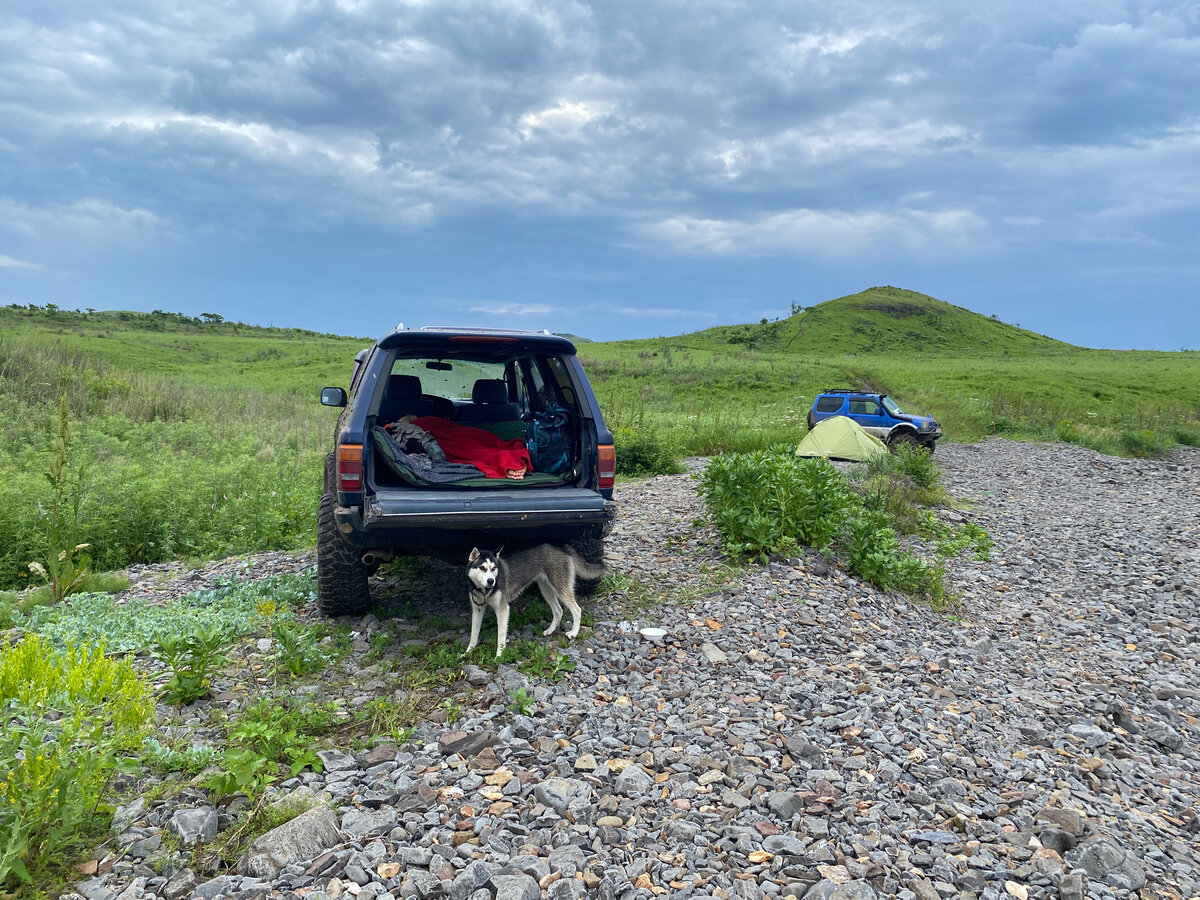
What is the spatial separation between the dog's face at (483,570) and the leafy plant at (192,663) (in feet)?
5.56

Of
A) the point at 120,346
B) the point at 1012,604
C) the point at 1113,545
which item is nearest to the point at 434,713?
the point at 1012,604

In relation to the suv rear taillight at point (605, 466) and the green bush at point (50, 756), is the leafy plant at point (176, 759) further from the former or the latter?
the suv rear taillight at point (605, 466)

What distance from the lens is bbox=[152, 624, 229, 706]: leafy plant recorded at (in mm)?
4508

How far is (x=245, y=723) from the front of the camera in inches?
157

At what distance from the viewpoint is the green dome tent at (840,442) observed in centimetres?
1695

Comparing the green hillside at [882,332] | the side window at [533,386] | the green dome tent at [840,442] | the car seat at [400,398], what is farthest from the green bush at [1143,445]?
the green hillside at [882,332]

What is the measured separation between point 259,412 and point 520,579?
1807 cm

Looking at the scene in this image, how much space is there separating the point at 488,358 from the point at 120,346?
4260cm

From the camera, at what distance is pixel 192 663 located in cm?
461

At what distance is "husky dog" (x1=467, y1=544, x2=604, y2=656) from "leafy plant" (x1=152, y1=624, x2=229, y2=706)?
1686 millimetres

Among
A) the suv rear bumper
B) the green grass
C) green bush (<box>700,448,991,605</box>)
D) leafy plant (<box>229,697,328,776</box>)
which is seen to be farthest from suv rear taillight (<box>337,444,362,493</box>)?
the green grass

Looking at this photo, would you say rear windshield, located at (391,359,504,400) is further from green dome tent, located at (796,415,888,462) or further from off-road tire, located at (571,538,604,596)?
green dome tent, located at (796,415,888,462)

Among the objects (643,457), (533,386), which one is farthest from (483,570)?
(643,457)

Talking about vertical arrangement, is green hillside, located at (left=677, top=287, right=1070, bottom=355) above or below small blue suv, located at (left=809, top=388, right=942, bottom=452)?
above
